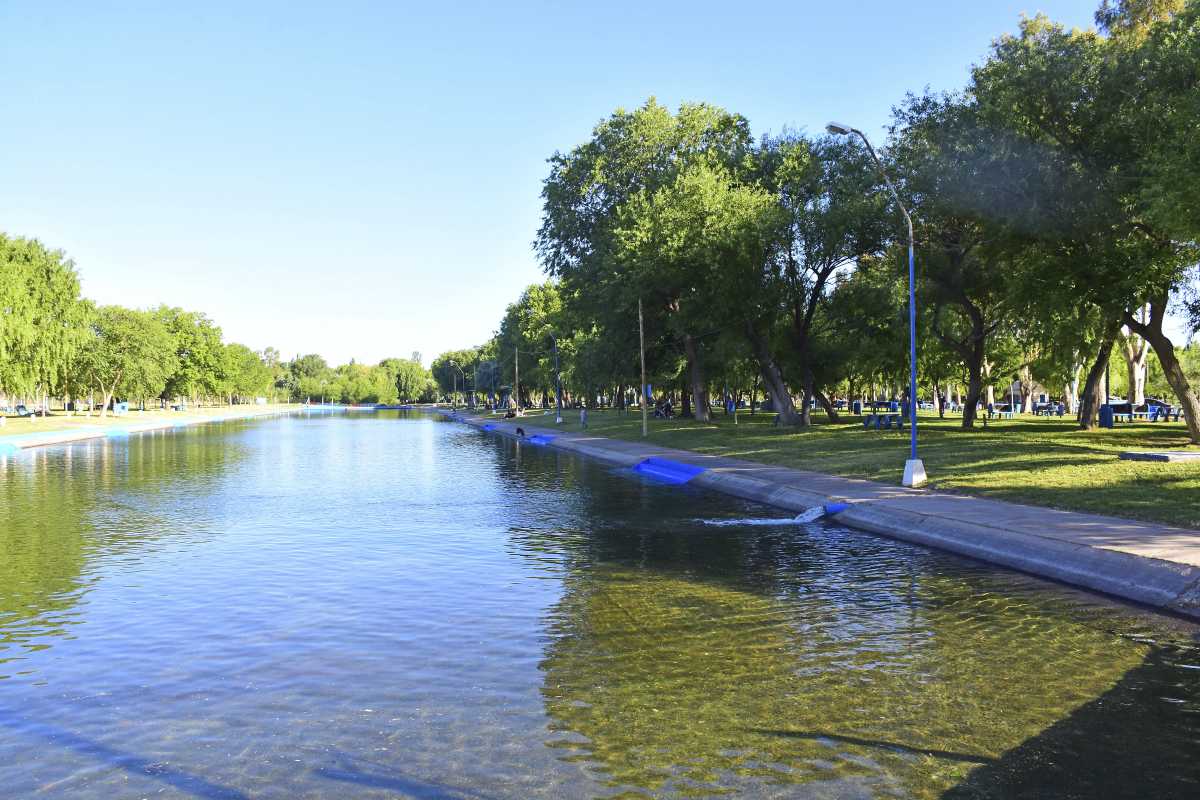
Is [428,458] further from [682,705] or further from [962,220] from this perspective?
[682,705]

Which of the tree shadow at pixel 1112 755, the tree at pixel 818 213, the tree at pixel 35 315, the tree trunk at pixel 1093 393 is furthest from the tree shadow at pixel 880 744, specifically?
the tree at pixel 35 315

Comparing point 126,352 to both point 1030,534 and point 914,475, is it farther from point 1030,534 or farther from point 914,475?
point 1030,534

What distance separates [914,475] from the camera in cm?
2378

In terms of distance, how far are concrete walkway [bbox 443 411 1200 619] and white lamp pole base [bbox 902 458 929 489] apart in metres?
0.50

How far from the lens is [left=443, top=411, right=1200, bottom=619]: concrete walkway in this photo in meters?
12.3

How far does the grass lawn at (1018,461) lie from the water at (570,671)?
18.0ft

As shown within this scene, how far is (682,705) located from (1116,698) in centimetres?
387

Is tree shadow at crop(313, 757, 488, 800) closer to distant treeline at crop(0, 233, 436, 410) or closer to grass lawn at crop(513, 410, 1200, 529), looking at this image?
grass lawn at crop(513, 410, 1200, 529)

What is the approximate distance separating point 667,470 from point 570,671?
81.6 feet

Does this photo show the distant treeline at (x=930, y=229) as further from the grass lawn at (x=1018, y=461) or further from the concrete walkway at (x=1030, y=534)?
the concrete walkway at (x=1030, y=534)

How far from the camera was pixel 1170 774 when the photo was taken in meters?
6.30

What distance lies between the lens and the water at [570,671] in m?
6.39

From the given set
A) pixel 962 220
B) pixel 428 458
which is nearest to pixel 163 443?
pixel 428 458

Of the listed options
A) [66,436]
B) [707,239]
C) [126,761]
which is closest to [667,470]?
[707,239]
